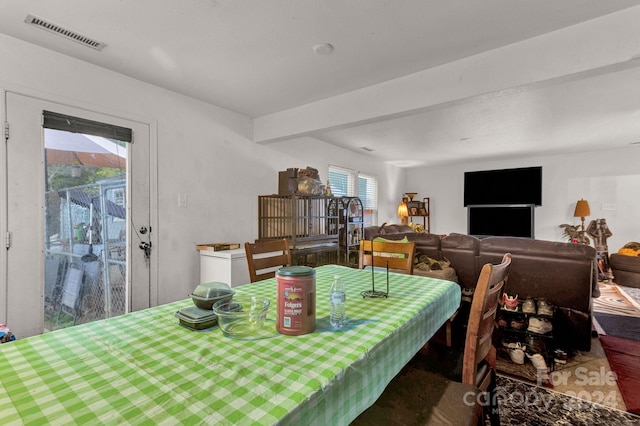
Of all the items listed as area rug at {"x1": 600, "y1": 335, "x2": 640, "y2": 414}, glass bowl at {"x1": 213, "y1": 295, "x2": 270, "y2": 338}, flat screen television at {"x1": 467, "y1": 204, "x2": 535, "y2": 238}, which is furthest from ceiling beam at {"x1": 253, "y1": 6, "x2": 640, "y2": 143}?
flat screen television at {"x1": 467, "y1": 204, "x2": 535, "y2": 238}

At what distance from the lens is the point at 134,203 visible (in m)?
2.73

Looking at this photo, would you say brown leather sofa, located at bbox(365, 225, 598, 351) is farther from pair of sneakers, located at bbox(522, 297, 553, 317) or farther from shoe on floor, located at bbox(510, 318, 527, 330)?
shoe on floor, located at bbox(510, 318, 527, 330)

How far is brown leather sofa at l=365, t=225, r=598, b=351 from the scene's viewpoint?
244 cm

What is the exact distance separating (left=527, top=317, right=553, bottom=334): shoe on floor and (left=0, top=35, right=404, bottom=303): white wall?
2.94m

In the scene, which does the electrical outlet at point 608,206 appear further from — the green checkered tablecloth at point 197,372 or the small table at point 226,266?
the green checkered tablecloth at point 197,372

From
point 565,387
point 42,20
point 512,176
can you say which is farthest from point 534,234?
point 42,20

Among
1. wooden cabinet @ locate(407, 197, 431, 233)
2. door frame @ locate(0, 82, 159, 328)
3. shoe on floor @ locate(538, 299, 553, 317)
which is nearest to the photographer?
door frame @ locate(0, 82, 159, 328)

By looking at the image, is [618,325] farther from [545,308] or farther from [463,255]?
[463,255]

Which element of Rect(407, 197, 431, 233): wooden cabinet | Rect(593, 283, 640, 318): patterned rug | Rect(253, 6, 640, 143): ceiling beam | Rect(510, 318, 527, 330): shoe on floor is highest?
Rect(253, 6, 640, 143): ceiling beam

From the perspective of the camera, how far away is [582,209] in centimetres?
573

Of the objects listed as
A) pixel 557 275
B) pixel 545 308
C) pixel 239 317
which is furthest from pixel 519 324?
pixel 239 317

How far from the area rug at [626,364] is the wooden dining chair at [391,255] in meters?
1.55

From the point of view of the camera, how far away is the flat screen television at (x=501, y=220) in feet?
21.1

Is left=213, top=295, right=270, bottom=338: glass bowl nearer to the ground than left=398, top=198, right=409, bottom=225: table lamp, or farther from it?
nearer to the ground
